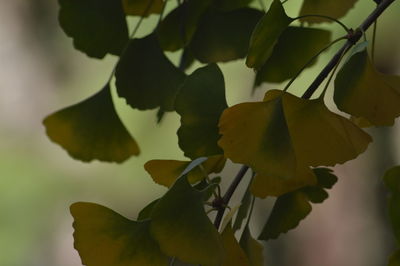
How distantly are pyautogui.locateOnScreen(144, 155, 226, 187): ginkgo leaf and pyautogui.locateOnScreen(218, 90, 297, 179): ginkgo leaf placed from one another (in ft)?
0.14

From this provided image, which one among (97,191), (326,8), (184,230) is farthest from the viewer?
(97,191)

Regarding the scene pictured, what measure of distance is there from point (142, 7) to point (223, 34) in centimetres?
4

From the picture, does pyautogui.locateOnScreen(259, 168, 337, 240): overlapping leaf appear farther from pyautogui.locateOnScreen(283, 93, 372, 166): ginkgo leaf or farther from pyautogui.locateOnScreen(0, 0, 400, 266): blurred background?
pyautogui.locateOnScreen(0, 0, 400, 266): blurred background

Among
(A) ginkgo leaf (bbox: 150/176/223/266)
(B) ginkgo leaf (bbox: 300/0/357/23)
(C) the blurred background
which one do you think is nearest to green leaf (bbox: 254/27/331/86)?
(B) ginkgo leaf (bbox: 300/0/357/23)

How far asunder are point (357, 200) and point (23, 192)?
64 cm

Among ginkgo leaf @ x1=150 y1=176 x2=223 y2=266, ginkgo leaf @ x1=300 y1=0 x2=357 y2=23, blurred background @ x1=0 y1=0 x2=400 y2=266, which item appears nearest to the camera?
ginkgo leaf @ x1=150 y1=176 x2=223 y2=266

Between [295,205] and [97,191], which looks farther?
[97,191]

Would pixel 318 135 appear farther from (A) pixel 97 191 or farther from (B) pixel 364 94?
(A) pixel 97 191

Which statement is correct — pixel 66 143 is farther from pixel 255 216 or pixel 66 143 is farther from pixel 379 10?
pixel 255 216

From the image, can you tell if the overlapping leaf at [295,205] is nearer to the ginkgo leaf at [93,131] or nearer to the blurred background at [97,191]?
the ginkgo leaf at [93,131]

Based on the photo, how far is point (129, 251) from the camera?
0.28 metres

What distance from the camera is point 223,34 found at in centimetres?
39

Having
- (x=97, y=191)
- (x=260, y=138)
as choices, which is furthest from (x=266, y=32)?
(x=97, y=191)

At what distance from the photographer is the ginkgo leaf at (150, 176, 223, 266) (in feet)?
0.88
